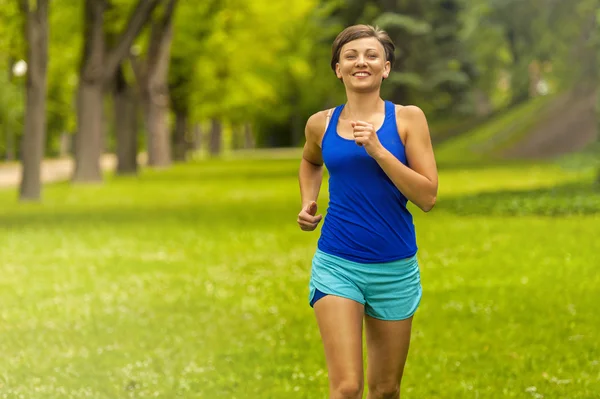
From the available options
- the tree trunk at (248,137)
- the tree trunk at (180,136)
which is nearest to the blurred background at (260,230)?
the tree trunk at (180,136)

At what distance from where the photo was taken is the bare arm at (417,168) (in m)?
4.41

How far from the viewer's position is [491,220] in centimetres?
1920

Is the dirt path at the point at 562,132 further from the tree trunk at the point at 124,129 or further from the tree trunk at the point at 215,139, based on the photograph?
the tree trunk at the point at 215,139

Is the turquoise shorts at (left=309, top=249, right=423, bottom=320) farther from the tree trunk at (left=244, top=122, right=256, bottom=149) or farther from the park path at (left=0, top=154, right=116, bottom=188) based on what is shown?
the tree trunk at (left=244, top=122, right=256, bottom=149)

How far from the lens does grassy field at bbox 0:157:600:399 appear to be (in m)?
7.63

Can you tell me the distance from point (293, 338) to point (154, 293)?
3.03 meters

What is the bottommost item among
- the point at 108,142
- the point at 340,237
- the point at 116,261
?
the point at 108,142

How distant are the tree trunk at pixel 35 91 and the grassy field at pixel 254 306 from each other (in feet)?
11.4

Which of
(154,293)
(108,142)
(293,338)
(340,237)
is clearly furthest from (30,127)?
(108,142)

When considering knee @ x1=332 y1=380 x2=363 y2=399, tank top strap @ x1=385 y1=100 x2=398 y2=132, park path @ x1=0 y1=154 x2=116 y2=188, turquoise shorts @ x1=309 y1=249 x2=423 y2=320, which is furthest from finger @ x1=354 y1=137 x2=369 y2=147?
park path @ x1=0 y1=154 x2=116 y2=188

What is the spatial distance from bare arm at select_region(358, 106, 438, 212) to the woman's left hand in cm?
11

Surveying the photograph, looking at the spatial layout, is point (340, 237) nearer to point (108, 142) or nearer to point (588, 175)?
point (588, 175)

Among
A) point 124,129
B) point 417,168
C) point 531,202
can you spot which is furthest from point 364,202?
point 124,129

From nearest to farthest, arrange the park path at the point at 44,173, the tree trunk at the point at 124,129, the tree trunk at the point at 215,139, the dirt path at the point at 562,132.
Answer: the tree trunk at the point at 124,129, the park path at the point at 44,173, the dirt path at the point at 562,132, the tree trunk at the point at 215,139
